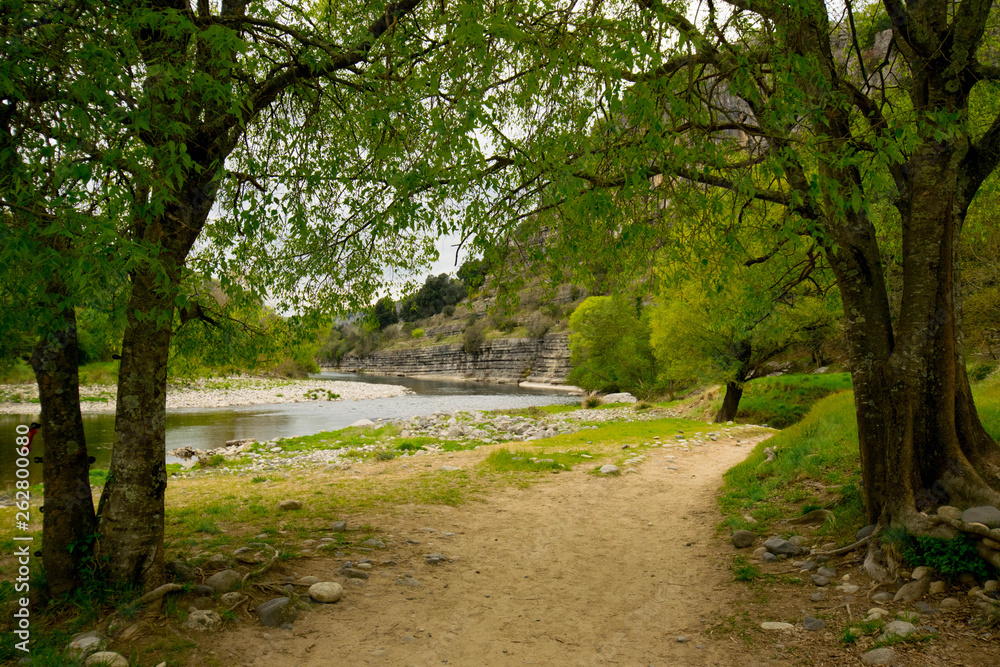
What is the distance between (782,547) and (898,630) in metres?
2.32

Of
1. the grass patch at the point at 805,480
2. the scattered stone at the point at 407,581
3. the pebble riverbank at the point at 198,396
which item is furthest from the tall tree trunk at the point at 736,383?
the pebble riverbank at the point at 198,396

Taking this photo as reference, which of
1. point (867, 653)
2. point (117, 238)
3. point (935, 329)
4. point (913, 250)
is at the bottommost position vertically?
point (867, 653)

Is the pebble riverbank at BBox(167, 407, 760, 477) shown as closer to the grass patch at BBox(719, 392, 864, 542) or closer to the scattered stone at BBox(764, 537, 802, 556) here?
the grass patch at BBox(719, 392, 864, 542)

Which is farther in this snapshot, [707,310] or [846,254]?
[707,310]

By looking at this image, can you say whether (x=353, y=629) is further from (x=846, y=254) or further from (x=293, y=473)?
(x=293, y=473)

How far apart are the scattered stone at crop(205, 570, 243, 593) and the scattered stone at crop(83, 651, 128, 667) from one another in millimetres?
1184

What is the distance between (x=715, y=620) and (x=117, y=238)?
584 cm

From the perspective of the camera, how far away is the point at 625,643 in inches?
195

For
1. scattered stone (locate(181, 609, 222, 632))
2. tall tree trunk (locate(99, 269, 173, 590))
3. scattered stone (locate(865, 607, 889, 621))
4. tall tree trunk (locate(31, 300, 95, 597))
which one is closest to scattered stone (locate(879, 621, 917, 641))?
scattered stone (locate(865, 607, 889, 621))

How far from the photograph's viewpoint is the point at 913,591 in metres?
4.73

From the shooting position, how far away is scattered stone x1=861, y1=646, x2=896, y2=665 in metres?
3.95

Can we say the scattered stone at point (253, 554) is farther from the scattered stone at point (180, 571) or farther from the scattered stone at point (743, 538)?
the scattered stone at point (743, 538)

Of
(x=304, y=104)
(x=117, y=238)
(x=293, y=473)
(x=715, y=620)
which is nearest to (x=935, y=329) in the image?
(x=715, y=620)

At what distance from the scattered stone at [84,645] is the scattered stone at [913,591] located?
261 inches
